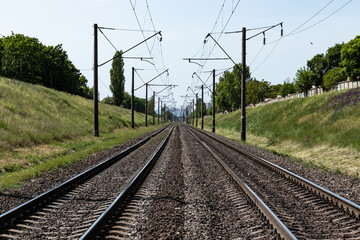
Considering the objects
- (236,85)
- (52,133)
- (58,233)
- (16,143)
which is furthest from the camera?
(236,85)

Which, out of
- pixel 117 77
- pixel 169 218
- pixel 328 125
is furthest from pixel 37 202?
pixel 117 77

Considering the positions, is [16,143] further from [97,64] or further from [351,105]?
[351,105]

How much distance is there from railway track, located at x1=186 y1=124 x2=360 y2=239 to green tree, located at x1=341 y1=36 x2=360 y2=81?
63.1m

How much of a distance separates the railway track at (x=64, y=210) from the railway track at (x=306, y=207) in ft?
12.2

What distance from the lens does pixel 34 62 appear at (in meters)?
72.2

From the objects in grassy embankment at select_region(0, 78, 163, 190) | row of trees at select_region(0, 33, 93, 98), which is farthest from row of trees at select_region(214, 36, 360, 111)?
grassy embankment at select_region(0, 78, 163, 190)

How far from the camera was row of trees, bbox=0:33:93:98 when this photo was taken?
223ft

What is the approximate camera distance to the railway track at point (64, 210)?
502 cm

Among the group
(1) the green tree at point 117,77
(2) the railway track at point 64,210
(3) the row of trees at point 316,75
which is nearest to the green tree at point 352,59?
(3) the row of trees at point 316,75

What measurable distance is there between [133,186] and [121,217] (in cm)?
241

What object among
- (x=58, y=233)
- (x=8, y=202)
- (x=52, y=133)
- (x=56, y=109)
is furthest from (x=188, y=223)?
(x=56, y=109)

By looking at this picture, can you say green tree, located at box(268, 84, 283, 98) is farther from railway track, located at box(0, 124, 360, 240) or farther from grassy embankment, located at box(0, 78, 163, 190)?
railway track, located at box(0, 124, 360, 240)

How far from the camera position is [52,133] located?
19.3m

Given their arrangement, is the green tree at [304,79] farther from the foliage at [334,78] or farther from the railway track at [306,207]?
the railway track at [306,207]
